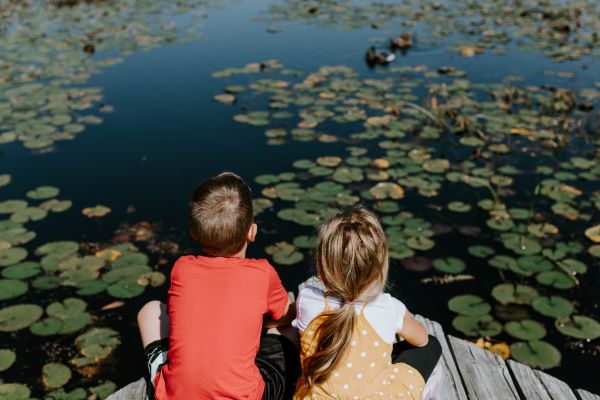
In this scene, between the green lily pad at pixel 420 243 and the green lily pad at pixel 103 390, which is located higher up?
the green lily pad at pixel 420 243

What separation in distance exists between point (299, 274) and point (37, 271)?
1.72 metres

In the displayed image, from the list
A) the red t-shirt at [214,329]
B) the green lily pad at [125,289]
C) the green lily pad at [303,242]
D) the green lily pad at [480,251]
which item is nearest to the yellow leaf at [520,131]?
the green lily pad at [480,251]

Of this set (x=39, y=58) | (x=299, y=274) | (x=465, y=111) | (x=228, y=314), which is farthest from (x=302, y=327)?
(x=39, y=58)

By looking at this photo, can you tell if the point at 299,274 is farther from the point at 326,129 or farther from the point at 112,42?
the point at 112,42

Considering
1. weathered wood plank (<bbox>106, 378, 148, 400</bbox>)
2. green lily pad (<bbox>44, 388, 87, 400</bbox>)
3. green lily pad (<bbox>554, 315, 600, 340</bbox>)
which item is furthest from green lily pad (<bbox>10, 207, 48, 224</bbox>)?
green lily pad (<bbox>554, 315, 600, 340</bbox>)

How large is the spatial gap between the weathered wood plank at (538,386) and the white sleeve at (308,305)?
0.96 m

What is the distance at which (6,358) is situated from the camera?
289 centimetres

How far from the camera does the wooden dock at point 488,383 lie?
2092 millimetres

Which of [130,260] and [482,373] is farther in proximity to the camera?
[130,260]

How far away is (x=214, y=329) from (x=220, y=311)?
0.20 ft

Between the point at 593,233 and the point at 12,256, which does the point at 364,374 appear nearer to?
the point at 593,233

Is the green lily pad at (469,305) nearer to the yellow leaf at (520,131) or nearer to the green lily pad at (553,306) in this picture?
the green lily pad at (553,306)

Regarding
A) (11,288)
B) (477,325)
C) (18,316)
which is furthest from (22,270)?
(477,325)

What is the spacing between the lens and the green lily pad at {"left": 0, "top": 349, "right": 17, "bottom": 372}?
2.86 metres
